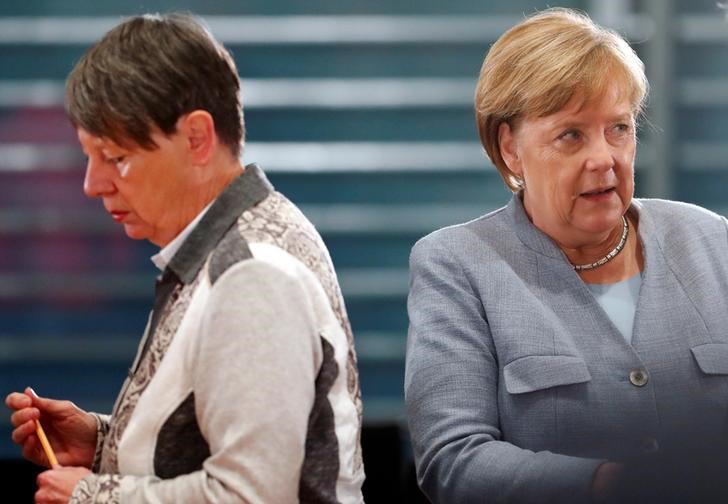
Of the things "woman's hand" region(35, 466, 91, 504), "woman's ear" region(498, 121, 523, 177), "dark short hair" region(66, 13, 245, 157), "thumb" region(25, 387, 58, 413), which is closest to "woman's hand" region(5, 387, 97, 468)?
"thumb" region(25, 387, 58, 413)

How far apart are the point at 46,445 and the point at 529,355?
756mm

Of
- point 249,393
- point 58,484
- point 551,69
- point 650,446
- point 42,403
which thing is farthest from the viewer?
point 551,69

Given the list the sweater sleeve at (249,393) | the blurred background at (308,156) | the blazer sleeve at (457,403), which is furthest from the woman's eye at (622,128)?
the blurred background at (308,156)

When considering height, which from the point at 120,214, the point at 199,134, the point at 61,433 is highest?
the point at 199,134

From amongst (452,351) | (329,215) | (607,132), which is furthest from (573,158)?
(329,215)

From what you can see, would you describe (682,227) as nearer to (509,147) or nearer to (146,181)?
(509,147)

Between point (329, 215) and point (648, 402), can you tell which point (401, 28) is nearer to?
point (329, 215)

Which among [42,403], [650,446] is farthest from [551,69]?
[650,446]

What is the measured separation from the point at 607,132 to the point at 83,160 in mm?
3637

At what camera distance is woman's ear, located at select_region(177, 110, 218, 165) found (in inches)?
65.1

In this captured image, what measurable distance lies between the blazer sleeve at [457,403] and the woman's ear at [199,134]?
1.75 ft

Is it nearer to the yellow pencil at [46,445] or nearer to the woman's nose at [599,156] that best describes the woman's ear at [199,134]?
the yellow pencil at [46,445]

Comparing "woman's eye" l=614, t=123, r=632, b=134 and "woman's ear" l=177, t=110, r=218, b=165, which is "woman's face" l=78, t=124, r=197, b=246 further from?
"woman's eye" l=614, t=123, r=632, b=134

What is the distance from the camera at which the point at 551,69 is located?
6.56 feet
